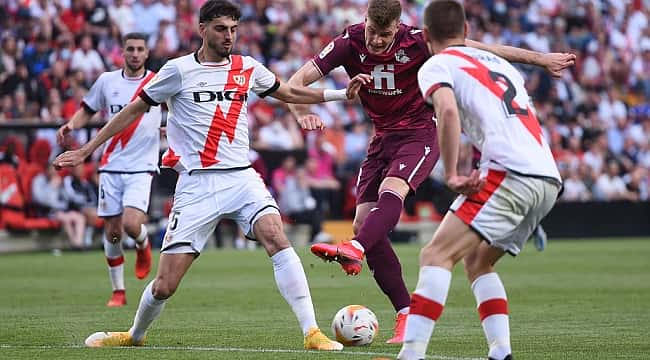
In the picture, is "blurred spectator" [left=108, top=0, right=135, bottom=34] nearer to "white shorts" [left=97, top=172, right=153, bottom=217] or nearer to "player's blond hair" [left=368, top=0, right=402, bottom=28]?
"white shorts" [left=97, top=172, right=153, bottom=217]

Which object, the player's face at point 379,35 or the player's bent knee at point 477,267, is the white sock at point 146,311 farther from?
the player's face at point 379,35

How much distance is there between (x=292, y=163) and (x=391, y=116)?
46.9 ft

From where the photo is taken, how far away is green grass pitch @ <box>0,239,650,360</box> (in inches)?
338

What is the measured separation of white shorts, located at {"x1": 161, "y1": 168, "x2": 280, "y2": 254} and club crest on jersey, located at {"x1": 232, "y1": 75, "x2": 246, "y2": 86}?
24.5 inches

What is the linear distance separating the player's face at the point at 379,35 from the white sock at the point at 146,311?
8.10 ft

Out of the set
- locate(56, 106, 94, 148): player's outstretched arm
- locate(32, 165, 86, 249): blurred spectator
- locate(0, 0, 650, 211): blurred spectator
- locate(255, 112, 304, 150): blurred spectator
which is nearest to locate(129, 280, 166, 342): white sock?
locate(56, 106, 94, 148): player's outstretched arm

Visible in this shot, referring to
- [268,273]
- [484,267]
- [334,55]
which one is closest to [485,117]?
[484,267]

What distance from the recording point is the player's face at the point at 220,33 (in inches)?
336

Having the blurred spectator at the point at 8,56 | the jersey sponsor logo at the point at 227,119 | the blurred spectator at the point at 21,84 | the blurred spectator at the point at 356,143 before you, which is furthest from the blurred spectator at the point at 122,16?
the jersey sponsor logo at the point at 227,119

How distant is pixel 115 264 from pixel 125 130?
55.8 inches

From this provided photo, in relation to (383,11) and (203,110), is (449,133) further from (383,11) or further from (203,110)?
(383,11)

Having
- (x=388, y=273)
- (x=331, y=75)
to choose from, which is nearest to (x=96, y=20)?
(x=331, y=75)

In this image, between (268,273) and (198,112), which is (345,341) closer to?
(198,112)

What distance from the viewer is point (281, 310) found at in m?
11.9
